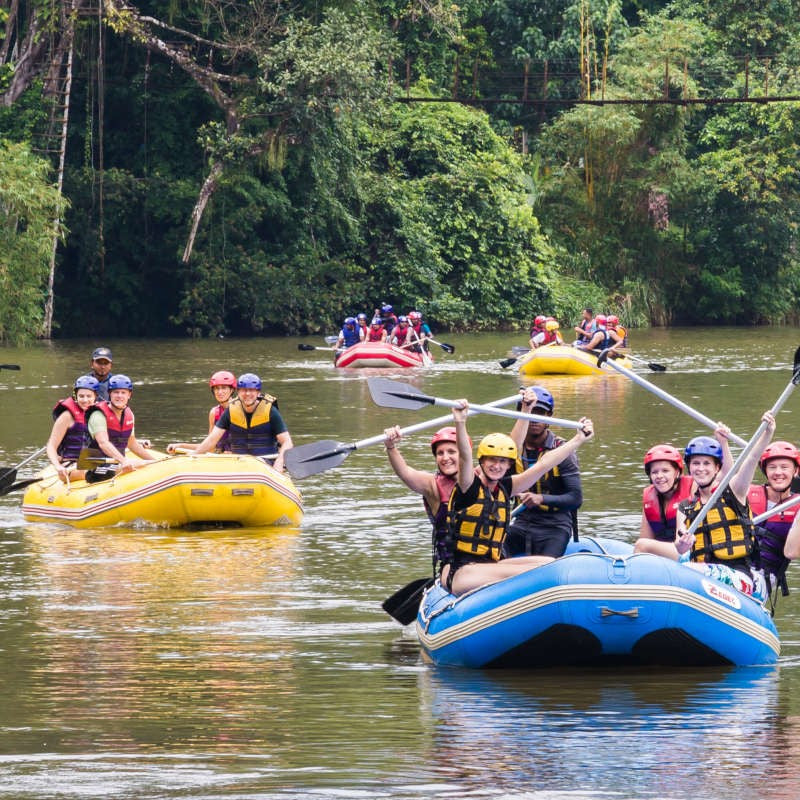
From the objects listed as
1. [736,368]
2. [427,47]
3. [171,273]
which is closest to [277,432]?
[736,368]

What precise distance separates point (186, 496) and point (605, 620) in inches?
242

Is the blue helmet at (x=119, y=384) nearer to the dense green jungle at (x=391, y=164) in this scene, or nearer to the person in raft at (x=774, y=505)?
the person in raft at (x=774, y=505)

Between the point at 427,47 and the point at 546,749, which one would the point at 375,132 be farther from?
the point at 546,749

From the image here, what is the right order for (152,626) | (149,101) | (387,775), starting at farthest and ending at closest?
(149,101) → (152,626) → (387,775)

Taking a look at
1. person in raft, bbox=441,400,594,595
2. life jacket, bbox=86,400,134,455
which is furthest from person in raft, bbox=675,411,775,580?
life jacket, bbox=86,400,134,455

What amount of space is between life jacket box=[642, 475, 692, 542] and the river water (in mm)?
840

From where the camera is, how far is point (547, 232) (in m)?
57.1

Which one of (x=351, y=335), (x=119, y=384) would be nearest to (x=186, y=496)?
(x=119, y=384)

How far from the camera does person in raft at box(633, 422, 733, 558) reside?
33.2 feet

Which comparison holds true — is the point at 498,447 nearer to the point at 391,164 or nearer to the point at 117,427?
the point at 117,427

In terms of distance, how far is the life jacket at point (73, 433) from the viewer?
1486cm

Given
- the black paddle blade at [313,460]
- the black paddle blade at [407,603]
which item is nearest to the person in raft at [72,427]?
the black paddle blade at [313,460]

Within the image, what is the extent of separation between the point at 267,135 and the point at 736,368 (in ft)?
51.2

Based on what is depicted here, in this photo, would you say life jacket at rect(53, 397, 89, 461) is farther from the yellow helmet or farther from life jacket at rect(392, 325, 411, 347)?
life jacket at rect(392, 325, 411, 347)
